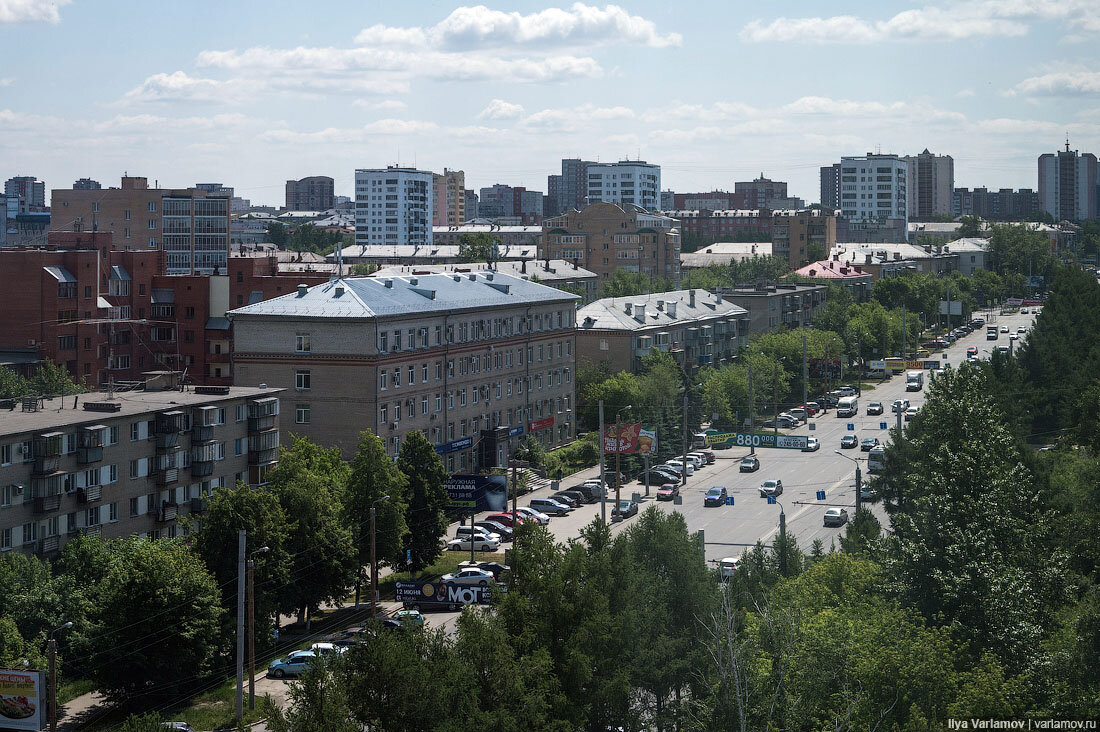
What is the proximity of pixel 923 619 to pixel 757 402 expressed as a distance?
191 ft

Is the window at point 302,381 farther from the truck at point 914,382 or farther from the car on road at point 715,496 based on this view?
the truck at point 914,382

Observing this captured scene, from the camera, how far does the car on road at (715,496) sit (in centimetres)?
6831

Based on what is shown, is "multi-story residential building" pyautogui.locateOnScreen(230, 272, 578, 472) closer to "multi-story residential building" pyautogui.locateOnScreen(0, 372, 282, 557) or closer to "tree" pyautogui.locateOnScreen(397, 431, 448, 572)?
"multi-story residential building" pyautogui.locateOnScreen(0, 372, 282, 557)

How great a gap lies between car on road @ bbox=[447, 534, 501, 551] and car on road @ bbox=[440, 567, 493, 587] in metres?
5.44

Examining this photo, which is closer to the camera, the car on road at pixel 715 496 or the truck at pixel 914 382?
the car on road at pixel 715 496

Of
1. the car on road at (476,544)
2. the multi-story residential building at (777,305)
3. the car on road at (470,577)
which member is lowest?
the car on road at (476,544)

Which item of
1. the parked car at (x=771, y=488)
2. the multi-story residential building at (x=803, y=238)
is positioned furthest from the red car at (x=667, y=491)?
the multi-story residential building at (x=803, y=238)

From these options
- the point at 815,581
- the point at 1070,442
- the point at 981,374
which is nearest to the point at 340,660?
the point at 815,581

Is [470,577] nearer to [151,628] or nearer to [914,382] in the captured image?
[151,628]

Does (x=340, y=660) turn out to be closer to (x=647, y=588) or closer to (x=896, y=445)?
(x=647, y=588)

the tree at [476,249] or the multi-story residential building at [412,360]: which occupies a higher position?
the tree at [476,249]

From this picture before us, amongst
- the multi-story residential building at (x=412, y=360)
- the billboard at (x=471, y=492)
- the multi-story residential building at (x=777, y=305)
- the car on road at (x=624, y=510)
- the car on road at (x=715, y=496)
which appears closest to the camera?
the billboard at (x=471, y=492)

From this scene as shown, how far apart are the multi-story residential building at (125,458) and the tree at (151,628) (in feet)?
26.9

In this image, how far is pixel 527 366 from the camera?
8050cm
